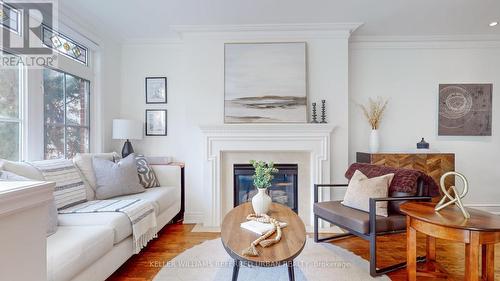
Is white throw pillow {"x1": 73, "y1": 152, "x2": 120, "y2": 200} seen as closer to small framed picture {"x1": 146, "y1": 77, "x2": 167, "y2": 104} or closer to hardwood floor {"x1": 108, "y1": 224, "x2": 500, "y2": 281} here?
hardwood floor {"x1": 108, "y1": 224, "x2": 500, "y2": 281}

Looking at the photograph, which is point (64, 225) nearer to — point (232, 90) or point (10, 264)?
point (10, 264)

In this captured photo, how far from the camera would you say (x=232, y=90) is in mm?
3297

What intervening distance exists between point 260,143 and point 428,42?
9.38 feet

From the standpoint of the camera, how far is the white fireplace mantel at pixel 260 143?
316 cm

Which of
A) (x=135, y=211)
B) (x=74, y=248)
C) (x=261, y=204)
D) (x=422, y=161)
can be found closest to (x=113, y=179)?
(x=135, y=211)

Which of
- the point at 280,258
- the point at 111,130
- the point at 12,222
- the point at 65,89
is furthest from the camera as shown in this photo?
the point at 111,130

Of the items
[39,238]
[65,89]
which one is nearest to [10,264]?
[39,238]

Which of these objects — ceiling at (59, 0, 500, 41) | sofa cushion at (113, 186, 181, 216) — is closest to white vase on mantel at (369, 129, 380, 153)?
ceiling at (59, 0, 500, 41)

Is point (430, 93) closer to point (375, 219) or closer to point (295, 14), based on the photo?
point (295, 14)

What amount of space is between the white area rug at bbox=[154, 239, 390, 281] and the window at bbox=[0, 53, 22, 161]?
5.51 ft

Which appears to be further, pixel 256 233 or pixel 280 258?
pixel 256 233

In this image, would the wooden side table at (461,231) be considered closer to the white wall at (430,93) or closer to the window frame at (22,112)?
the white wall at (430,93)

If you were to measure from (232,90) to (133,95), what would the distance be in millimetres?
1570

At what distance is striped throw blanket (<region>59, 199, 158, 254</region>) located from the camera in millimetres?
2078
